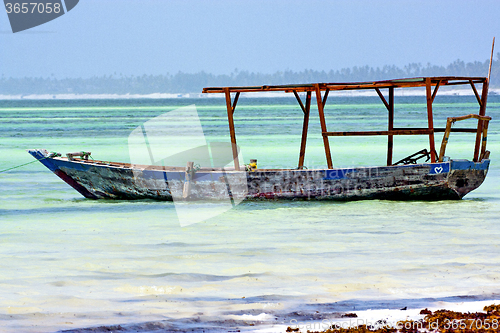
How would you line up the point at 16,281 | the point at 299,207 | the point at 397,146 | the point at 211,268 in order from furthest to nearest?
the point at 397,146 → the point at 299,207 → the point at 211,268 → the point at 16,281

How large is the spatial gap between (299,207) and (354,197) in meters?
1.17

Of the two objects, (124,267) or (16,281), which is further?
(124,267)

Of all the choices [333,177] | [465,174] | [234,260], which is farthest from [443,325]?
[465,174]

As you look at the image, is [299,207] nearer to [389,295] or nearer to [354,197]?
[354,197]

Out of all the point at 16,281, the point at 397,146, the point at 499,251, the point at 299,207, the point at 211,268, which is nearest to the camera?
the point at 16,281

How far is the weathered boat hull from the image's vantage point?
11.7 metres

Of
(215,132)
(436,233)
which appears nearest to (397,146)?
(215,132)

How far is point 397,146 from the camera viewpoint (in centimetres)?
2814

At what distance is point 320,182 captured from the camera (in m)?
11.8

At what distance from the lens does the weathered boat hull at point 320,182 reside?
38.4 feet

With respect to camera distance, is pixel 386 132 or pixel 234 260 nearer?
pixel 234 260

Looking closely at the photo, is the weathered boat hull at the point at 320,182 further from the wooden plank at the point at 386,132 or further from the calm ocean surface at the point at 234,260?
the wooden plank at the point at 386,132

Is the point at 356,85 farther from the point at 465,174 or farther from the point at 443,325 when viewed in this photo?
the point at 443,325

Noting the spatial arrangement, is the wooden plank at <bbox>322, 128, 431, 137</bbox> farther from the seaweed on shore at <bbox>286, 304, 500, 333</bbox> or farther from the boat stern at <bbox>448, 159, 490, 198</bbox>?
the seaweed on shore at <bbox>286, 304, 500, 333</bbox>
